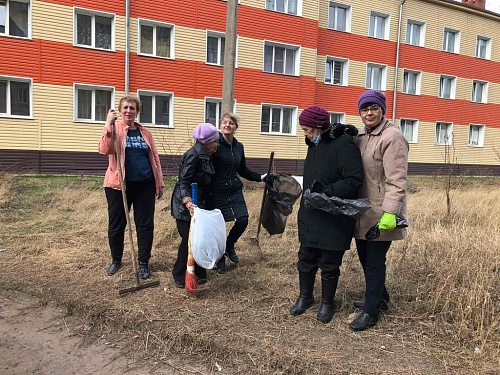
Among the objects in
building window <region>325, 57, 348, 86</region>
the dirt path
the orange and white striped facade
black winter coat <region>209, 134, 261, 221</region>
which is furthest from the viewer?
building window <region>325, 57, 348, 86</region>

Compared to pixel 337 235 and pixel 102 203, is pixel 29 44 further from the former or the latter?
pixel 337 235

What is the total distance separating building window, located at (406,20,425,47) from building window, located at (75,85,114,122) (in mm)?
15768

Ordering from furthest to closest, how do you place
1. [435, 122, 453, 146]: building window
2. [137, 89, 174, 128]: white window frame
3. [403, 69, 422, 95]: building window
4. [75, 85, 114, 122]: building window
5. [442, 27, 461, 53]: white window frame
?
[435, 122, 453, 146]: building window < [442, 27, 461, 53]: white window frame < [403, 69, 422, 95]: building window < [137, 89, 174, 128]: white window frame < [75, 85, 114, 122]: building window

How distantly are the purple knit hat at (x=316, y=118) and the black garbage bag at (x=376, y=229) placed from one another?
84 cm

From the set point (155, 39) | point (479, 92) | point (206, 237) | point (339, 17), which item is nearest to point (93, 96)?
point (155, 39)

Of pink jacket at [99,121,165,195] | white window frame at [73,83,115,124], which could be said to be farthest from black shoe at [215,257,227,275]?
white window frame at [73,83,115,124]

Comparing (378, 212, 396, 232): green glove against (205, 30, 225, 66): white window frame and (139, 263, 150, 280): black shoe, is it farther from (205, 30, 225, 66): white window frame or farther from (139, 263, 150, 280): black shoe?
(205, 30, 225, 66): white window frame

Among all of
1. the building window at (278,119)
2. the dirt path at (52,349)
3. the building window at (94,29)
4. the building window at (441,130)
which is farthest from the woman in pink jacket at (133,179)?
the building window at (441,130)

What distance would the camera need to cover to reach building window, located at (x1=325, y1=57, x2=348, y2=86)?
2112cm

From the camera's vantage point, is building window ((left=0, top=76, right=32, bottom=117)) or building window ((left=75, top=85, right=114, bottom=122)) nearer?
→ building window ((left=0, top=76, right=32, bottom=117))

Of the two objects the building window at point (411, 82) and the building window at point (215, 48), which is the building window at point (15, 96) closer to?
the building window at point (215, 48)

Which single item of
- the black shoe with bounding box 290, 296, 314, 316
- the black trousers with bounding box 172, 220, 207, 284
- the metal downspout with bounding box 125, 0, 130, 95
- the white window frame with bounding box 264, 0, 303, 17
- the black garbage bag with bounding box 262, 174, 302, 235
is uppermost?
the white window frame with bounding box 264, 0, 303, 17

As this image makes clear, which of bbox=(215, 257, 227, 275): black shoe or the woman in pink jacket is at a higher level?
the woman in pink jacket

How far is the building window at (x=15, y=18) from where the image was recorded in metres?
14.5
